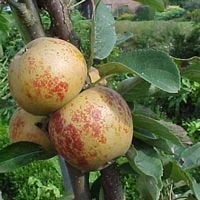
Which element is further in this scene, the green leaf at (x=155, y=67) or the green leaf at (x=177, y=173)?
the green leaf at (x=177, y=173)

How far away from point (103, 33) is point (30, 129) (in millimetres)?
172

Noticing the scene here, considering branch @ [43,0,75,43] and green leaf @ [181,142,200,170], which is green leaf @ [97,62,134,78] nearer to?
branch @ [43,0,75,43]

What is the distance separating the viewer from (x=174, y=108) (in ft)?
17.9

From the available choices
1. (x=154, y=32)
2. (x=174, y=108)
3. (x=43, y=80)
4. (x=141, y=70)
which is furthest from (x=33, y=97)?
(x=154, y=32)

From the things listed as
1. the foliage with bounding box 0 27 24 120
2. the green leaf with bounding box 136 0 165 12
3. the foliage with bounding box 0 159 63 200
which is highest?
the green leaf with bounding box 136 0 165 12

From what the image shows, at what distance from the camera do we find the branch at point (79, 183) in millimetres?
798

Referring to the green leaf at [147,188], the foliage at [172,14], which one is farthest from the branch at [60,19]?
the foliage at [172,14]

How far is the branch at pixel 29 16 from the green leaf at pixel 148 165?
7.3 inches

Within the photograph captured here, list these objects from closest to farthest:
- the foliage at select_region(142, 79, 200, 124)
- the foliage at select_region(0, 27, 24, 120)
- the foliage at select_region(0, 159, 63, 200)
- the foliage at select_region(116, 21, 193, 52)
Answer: the foliage at select_region(0, 159, 63, 200)
the foliage at select_region(0, 27, 24, 120)
the foliage at select_region(142, 79, 200, 124)
the foliage at select_region(116, 21, 193, 52)

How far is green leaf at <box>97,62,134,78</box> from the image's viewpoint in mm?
738

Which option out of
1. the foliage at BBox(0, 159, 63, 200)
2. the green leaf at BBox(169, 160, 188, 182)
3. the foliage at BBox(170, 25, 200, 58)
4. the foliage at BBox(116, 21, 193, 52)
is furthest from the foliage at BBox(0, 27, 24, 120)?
the foliage at BBox(116, 21, 193, 52)

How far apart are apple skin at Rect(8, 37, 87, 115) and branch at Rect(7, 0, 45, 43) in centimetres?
5

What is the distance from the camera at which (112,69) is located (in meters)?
0.76

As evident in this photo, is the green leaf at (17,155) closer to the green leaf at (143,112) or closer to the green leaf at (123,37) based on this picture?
the green leaf at (143,112)
